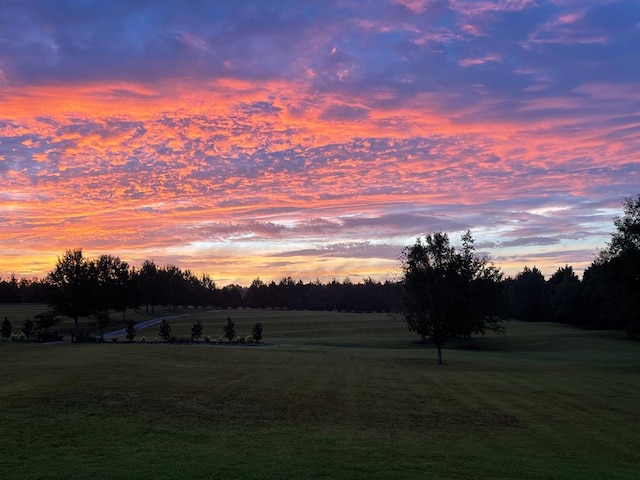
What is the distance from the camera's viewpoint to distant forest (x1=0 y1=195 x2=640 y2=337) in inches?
1615

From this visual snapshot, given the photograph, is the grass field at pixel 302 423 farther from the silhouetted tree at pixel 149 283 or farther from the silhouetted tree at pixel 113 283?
the silhouetted tree at pixel 149 283

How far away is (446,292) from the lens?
146ft

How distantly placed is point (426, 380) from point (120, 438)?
17218 millimetres

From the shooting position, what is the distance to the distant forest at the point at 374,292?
135 feet

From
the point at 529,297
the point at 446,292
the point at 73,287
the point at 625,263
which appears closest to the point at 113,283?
the point at 73,287

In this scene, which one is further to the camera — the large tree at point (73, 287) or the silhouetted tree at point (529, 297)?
the silhouetted tree at point (529, 297)

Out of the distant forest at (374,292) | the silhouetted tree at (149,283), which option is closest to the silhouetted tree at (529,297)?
the distant forest at (374,292)

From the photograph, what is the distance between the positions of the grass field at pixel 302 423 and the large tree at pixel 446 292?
42.7ft

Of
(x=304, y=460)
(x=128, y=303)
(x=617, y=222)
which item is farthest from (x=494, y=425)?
(x=128, y=303)

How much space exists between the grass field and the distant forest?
47.8ft

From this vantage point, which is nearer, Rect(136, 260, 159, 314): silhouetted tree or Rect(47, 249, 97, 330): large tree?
Rect(47, 249, 97, 330): large tree

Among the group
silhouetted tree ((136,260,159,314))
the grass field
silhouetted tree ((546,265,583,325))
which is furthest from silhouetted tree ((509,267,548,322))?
the grass field

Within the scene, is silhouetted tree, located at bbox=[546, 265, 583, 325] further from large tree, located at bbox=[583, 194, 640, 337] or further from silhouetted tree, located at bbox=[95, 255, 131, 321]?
silhouetted tree, located at bbox=[95, 255, 131, 321]

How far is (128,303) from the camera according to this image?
9450 centimetres
